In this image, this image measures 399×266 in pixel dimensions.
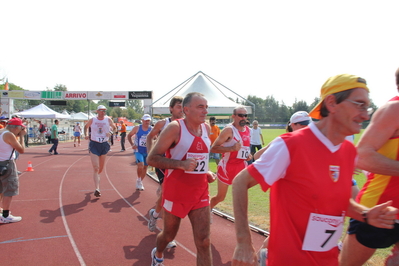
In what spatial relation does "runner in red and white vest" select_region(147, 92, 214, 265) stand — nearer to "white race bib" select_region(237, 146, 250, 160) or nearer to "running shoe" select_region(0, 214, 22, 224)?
"white race bib" select_region(237, 146, 250, 160)

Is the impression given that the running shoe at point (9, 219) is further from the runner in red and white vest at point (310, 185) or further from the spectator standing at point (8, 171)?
the runner in red and white vest at point (310, 185)

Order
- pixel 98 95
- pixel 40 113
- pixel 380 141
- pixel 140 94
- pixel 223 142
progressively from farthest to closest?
pixel 40 113, pixel 98 95, pixel 140 94, pixel 223 142, pixel 380 141

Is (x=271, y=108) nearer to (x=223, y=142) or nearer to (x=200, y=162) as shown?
(x=223, y=142)

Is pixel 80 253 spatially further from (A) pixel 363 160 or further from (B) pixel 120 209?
(A) pixel 363 160

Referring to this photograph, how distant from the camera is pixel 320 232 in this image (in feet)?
5.60

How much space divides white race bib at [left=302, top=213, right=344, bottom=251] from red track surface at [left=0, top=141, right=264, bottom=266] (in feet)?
8.92

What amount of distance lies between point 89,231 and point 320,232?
485 centimetres

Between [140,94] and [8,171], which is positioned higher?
[140,94]

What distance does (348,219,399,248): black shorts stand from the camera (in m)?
2.24

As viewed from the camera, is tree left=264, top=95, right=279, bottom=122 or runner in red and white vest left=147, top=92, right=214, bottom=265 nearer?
runner in red and white vest left=147, top=92, right=214, bottom=265

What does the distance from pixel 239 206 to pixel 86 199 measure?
23.3ft

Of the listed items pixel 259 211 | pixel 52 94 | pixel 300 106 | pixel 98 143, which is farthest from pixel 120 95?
pixel 300 106

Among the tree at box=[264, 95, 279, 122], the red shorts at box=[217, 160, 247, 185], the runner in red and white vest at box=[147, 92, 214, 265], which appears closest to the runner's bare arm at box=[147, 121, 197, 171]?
the runner in red and white vest at box=[147, 92, 214, 265]

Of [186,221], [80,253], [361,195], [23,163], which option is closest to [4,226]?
[80,253]
